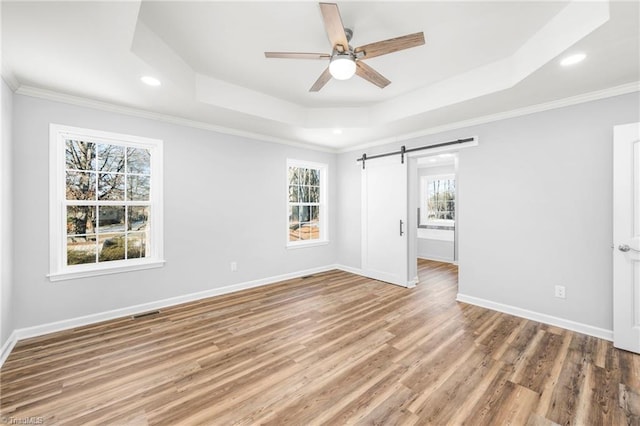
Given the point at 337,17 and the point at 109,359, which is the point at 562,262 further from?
the point at 109,359

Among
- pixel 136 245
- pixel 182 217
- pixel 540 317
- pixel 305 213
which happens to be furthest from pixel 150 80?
pixel 540 317

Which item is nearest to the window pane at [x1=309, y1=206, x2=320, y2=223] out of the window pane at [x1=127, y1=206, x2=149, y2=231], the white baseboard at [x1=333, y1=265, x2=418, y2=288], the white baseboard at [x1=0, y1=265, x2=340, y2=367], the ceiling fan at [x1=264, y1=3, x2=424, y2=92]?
the white baseboard at [x1=333, y1=265, x2=418, y2=288]

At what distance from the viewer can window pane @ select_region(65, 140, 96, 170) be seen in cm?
303

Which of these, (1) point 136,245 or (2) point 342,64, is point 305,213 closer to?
(1) point 136,245

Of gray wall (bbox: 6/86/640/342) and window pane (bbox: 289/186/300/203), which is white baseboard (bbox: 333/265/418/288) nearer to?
gray wall (bbox: 6/86/640/342)

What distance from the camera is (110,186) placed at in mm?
3295

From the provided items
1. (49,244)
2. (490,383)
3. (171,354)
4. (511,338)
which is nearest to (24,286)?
(49,244)

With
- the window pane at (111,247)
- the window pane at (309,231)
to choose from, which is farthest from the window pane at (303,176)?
the window pane at (111,247)

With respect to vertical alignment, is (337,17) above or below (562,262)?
above

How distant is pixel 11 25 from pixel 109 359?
2693 mm

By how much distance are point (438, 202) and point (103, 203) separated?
700 cm

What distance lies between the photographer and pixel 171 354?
2461 millimetres

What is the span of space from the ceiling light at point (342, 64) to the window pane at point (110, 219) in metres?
3.13

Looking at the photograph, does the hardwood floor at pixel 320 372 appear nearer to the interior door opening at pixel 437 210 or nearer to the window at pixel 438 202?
the interior door opening at pixel 437 210
